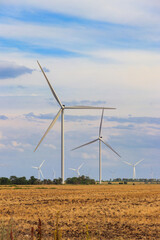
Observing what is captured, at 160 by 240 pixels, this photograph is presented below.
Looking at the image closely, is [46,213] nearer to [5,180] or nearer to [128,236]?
[128,236]

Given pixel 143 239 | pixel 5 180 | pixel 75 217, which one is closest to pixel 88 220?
pixel 75 217

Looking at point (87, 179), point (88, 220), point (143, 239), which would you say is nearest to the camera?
point (143, 239)

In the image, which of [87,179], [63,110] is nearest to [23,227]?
[63,110]

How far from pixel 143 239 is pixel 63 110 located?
239ft

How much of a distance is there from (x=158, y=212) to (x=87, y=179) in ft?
313

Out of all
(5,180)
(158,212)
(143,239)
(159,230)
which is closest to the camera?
(143,239)

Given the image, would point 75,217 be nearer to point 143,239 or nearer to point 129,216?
point 129,216

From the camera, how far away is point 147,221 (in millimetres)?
25672

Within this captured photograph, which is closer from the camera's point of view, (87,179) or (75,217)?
(75,217)

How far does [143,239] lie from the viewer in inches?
786

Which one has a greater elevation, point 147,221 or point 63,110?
point 63,110

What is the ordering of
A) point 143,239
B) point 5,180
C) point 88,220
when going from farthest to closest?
point 5,180 < point 88,220 < point 143,239

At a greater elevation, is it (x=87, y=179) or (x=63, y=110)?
(x=63, y=110)

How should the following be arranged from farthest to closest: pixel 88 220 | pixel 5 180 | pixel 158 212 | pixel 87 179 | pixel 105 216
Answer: pixel 87 179 < pixel 5 180 < pixel 158 212 < pixel 105 216 < pixel 88 220
